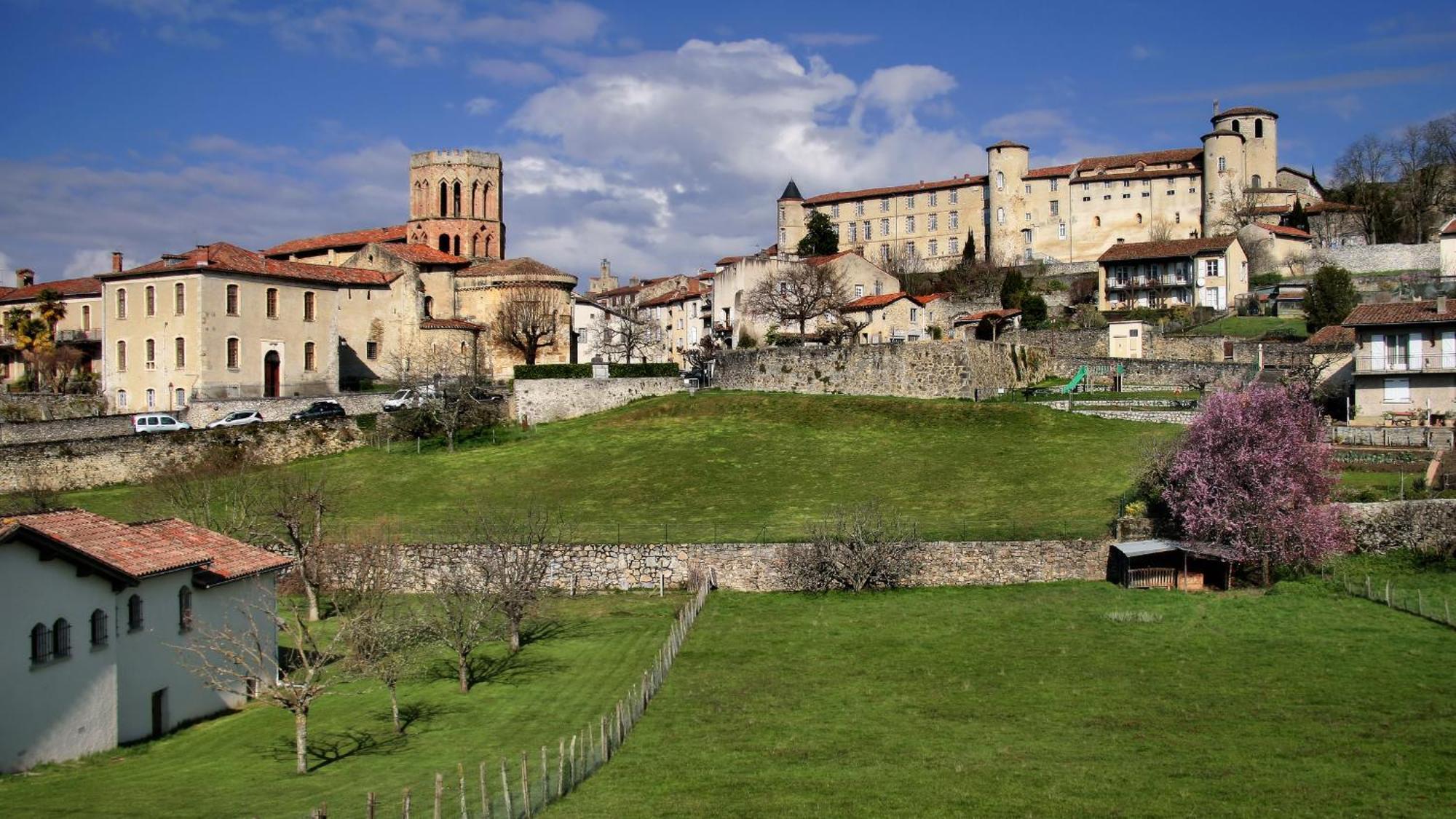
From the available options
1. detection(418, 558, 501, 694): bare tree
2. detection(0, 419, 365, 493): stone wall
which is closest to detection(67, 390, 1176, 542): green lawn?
detection(0, 419, 365, 493): stone wall

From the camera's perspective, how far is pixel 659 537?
1479 inches

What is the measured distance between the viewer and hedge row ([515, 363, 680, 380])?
60875mm

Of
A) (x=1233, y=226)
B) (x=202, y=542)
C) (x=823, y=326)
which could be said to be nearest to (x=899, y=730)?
(x=202, y=542)

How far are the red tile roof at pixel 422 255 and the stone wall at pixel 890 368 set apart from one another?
20970 millimetres

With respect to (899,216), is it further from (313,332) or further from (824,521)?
(824,521)

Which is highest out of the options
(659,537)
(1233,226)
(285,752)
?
(1233,226)

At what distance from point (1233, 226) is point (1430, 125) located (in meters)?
19.4

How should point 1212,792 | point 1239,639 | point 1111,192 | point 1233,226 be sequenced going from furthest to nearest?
point 1111,192
point 1233,226
point 1239,639
point 1212,792

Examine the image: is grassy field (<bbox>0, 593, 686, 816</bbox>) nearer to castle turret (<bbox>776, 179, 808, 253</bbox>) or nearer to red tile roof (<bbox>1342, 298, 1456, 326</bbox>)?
red tile roof (<bbox>1342, 298, 1456, 326</bbox>)

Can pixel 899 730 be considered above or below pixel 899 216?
below

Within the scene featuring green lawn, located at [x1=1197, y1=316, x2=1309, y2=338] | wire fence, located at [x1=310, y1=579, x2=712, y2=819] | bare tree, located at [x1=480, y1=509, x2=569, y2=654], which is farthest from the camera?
green lawn, located at [x1=1197, y1=316, x2=1309, y2=338]

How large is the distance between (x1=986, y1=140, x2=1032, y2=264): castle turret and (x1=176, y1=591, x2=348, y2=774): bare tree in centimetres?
7875

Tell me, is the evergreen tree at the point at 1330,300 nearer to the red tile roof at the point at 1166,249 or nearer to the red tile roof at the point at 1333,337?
the red tile roof at the point at 1333,337

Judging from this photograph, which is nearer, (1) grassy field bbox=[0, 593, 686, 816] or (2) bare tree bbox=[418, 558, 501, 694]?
Answer: (1) grassy field bbox=[0, 593, 686, 816]
